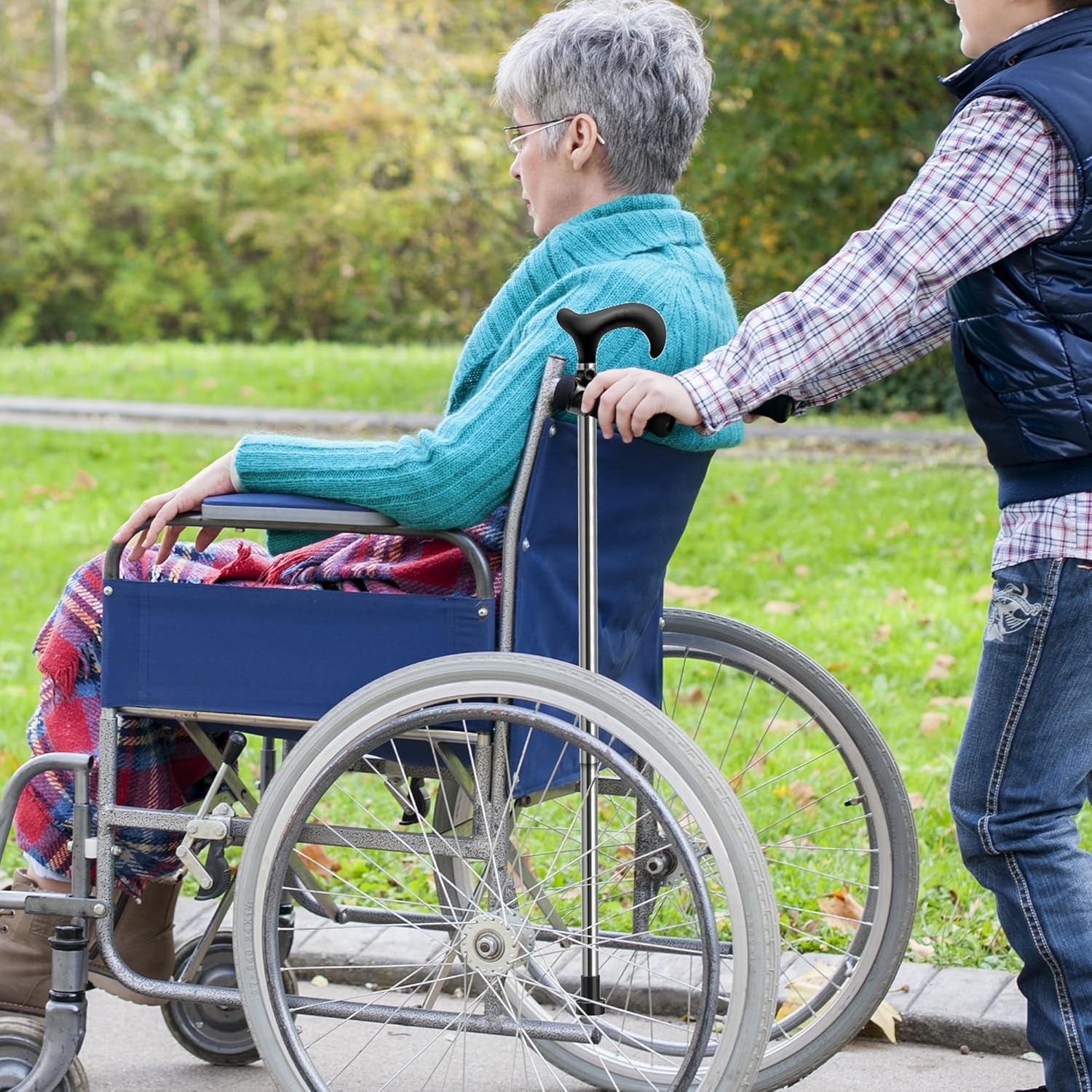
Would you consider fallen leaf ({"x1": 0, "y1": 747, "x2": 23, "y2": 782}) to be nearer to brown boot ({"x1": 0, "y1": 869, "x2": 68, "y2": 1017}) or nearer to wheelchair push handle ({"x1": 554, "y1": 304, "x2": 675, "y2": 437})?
brown boot ({"x1": 0, "y1": 869, "x2": 68, "y2": 1017})

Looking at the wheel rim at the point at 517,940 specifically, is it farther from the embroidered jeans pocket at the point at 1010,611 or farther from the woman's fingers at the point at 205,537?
the embroidered jeans pocket at the point at 1010,611

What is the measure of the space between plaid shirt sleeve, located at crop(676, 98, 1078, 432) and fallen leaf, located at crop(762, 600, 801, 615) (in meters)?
3.58

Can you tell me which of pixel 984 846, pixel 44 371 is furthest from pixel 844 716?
pixel 44 371

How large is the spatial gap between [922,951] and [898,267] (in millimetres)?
1647

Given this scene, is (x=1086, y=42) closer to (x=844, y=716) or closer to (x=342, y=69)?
(x=844, y=716)

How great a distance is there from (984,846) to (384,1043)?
1280 millimetres

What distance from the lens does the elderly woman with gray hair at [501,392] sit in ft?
7.52

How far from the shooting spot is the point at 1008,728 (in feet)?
7.32

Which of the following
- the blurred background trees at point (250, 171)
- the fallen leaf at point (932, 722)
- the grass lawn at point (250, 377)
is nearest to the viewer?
the fallen leaf at point (932, 722)

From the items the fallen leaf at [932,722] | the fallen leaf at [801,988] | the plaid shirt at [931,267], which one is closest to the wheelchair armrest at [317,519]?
the plaid shirt at [931,267]

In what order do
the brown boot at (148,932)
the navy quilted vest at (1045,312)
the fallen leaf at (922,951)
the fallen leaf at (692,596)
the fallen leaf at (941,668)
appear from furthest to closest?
the fallen leaf at (692,596), the fallen leaf at (941,668), the fallen leaf at (922,951), the brown boot at (148,932), the navy quilted vest at (1045,312)

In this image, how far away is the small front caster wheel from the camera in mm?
2875

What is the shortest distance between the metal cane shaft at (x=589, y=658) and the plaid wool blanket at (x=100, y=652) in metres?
0.22

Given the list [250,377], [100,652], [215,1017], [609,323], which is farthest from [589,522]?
[250,377]
